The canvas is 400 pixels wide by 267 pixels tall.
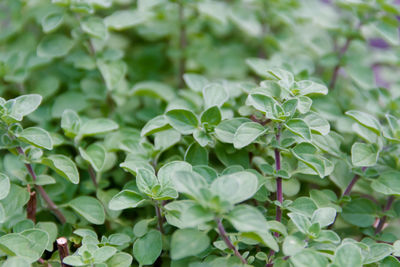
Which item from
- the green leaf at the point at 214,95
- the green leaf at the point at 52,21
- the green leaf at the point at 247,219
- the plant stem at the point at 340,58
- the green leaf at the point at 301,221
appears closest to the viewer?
the green leaf at the point at 247,219

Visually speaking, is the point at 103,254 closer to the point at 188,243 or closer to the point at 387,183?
the point at 188,243

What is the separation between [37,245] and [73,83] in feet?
2.40

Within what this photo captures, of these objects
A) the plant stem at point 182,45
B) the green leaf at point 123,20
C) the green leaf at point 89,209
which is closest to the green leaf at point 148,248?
the green leaf at point 89,209

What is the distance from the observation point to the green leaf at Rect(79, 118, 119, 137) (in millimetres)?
1083

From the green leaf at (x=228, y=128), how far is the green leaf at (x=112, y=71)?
0.46m

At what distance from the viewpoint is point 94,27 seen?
1255 mm

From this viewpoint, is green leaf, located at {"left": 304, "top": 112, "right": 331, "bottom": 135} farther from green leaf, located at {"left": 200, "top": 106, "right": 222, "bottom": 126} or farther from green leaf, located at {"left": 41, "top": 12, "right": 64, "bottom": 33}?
green leaf, located at {"left": 41, "top": 12, "right": 64, "bottom": 33}

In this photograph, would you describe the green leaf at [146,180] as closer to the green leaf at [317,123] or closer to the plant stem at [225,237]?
the plant stem at [225,237]

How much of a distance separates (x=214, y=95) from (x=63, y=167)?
0.42 metres

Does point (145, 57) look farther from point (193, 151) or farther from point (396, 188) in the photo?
point (396, 188)

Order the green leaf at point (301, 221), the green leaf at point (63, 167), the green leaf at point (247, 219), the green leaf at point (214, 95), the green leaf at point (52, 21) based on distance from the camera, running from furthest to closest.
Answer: the green leaf at point (52, 21), the green leaf at point (214, 95), the green leaf at point (63, 167), the green leaf at point (301, 221), the green leaf at point (247, 219)

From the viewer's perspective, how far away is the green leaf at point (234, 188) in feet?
2.45

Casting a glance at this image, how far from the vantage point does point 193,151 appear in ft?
3.32

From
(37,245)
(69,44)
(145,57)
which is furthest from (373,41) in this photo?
(37,245)
